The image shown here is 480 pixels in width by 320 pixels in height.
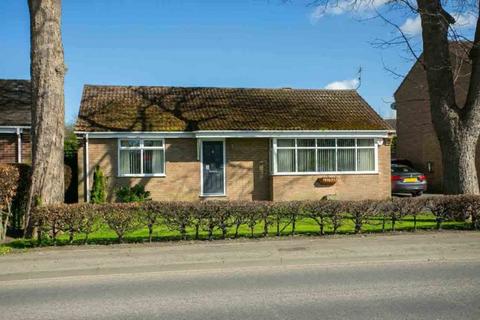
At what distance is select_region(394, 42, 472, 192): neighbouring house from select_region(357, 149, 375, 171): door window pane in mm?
8177

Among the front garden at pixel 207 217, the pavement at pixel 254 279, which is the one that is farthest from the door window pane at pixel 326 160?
the pavement at pixel 254 279

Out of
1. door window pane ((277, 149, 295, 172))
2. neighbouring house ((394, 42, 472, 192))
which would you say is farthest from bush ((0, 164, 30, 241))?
neighbouring house ((394, 42, 472, 192))

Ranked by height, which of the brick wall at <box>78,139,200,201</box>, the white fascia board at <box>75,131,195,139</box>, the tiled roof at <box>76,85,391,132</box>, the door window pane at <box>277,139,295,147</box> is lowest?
the brick wall at <box>78,139,200,201</box>

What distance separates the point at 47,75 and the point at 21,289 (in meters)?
6.37

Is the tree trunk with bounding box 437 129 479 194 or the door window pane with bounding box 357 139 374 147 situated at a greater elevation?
the door window pane with bounding box 357 139 374 147

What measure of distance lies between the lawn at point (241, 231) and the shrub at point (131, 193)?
543 centimetres

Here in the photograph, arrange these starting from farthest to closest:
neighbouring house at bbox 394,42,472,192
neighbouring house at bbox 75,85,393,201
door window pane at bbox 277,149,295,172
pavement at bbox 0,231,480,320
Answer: neighbouring house at bbox 394,42,472,192 → door window pane at bbox 277,149,295,172 → neighbouring house at bbox 75,85,393,201 → pavement at bbox 0,231,480,320

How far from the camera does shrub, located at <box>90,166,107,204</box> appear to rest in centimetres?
1807

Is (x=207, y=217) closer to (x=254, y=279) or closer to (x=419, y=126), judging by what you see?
(x=254, y=279)

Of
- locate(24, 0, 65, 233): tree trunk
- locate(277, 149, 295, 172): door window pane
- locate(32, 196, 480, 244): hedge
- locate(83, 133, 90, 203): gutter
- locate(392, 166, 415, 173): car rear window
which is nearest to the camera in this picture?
locate(32, 196, 480, 244): hedge

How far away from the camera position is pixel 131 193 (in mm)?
18297

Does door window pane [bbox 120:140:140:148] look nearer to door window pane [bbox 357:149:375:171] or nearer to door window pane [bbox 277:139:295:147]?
door window pane [bbox 277:139:295:147]

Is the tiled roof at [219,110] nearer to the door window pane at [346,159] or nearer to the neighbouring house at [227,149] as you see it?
the neighbouring house at [227,149]

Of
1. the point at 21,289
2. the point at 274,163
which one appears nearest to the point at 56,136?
the point at 21,289
